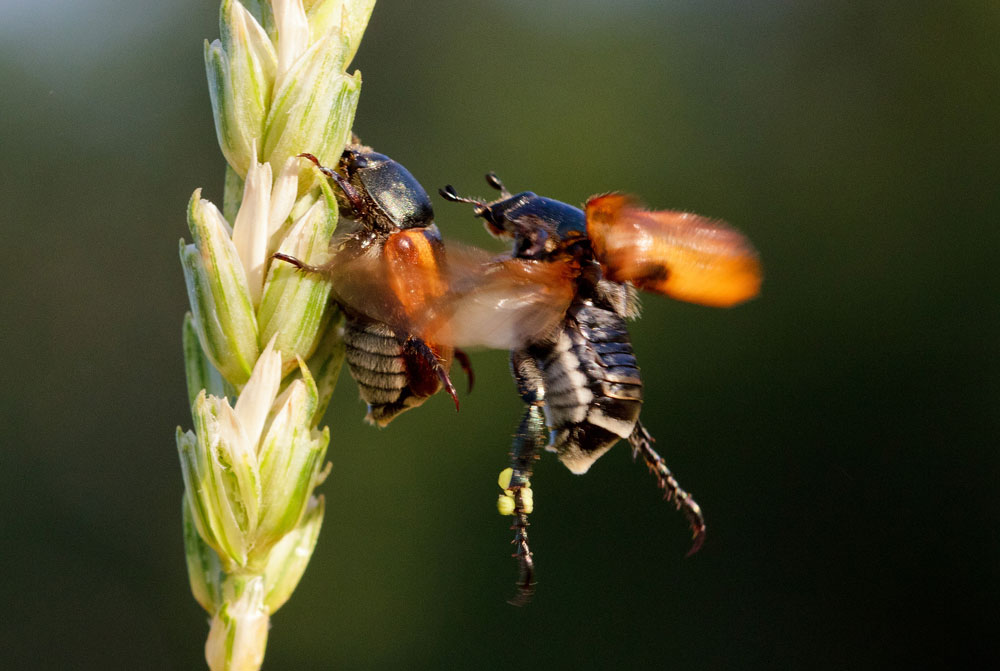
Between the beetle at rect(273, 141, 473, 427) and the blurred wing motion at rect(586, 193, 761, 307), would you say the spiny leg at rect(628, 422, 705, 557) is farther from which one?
the beetle at rect(273, 141, 473, 427)

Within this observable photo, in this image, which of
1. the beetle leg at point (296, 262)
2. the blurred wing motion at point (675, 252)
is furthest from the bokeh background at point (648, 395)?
the beetle leg at point (296, 262)

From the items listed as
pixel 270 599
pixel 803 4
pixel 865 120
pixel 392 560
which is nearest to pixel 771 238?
pixel 865 120

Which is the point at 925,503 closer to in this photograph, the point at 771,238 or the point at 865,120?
the point at 771,238

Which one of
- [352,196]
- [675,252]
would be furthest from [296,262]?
[675,252]

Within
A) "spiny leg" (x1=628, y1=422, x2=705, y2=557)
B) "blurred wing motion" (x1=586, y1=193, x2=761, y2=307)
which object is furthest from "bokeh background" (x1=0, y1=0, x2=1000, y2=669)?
"blurred wing motion" (x1=586, y1=193, x2=761, y2=307)

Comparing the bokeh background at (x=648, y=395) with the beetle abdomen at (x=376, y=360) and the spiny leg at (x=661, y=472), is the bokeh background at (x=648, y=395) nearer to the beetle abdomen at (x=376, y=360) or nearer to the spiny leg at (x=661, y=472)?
the spiny leg at (x=661, y=472)
